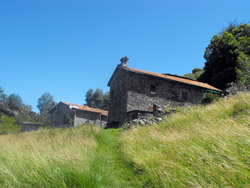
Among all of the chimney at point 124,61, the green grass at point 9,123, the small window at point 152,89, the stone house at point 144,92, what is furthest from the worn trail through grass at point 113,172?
the green grass at point 9,123

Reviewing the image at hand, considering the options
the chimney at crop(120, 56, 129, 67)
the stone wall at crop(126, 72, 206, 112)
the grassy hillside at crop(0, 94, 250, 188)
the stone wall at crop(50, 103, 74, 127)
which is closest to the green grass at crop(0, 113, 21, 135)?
the stone wall at crop(50, 103, 74, 127)

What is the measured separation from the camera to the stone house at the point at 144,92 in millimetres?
18094

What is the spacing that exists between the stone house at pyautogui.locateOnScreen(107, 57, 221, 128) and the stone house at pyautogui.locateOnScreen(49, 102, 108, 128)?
22.2 feet

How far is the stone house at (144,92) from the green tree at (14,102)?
43628 mm

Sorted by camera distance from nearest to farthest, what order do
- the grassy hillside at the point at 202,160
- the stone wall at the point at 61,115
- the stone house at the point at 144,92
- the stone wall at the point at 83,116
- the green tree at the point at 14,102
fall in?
1. the grassy hillside at the point at 202,160
2. the stone house at the point at 144,92
3. the stone wall at the point at 83,116
4. the stone wall at the point at 61,115
5. the green tree at the point at 14,102

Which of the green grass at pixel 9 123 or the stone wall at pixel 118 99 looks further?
the green grass at pixel 9 123

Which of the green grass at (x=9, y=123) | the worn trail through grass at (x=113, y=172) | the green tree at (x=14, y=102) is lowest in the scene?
the green grass at (x=9, y=123)

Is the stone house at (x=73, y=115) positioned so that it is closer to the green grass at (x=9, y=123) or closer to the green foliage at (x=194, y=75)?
the green grass at (x=9, y=123)

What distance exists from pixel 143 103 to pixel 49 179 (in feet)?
51.0

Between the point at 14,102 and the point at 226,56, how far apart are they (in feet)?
181

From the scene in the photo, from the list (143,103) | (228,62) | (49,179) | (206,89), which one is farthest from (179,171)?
(228,62)

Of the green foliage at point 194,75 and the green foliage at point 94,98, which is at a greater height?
the green foliage at point 194,75

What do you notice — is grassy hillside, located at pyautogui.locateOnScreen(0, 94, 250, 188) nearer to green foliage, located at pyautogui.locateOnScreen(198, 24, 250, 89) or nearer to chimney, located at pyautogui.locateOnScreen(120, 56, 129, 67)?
chimney, located at pyautogui.locateOnScreen(120, 56, 129, 67)

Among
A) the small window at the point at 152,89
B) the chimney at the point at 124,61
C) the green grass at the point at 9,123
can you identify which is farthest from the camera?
the green grass at the point at 9,123
